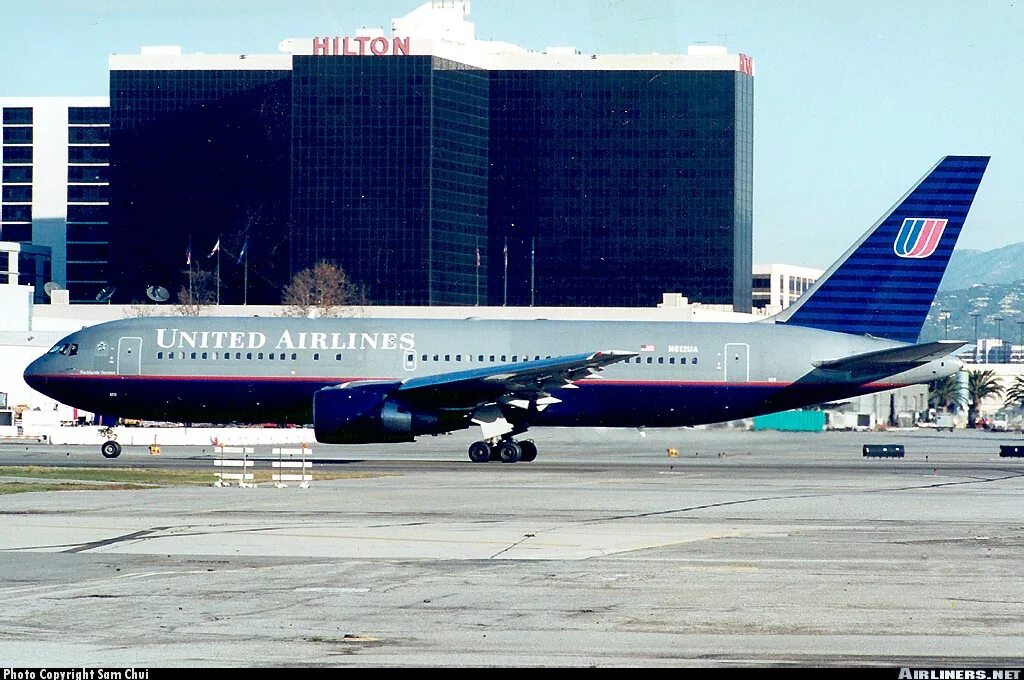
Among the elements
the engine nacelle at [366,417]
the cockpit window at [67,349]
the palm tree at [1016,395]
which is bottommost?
the palm tree at [1016,395]

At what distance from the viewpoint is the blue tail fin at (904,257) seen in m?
50.2

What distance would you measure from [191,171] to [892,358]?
15184 cm

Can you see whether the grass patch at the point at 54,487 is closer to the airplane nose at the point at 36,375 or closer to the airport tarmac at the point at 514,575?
the airport tarmac at the point at 514,575

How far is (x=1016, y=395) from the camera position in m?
174

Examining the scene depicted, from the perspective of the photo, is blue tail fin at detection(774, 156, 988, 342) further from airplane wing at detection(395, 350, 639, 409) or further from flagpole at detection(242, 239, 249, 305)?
flagpole at detection(242, 239, 249, 305)

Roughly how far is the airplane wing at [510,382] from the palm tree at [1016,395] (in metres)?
134

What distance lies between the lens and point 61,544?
22078 millimetres

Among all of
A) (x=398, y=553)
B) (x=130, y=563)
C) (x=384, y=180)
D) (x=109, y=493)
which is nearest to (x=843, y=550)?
(x=398, y=553)

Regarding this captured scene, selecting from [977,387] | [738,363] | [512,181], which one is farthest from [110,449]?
[512,181]

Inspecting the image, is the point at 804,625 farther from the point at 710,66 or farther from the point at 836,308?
the point at 710,66

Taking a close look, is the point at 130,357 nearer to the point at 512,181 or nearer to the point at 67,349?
the point at 67,349

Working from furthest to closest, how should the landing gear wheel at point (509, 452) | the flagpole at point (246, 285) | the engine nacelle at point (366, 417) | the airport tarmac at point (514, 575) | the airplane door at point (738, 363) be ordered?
the flagpole at point (246, 285) < the airplane door at point (738, 363) < the landing gear wheel at point (509, 452) < the engine nacelle at point (366, 417) < the airport tarmac at point (514, 575)

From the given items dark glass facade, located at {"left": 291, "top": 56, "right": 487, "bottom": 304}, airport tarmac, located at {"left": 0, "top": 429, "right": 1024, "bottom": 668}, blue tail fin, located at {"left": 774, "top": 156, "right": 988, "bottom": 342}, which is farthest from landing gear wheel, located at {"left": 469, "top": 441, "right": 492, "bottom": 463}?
dark glass facade, located at {"left": 291, "top": 56, "right": 487, "bottom": 304}

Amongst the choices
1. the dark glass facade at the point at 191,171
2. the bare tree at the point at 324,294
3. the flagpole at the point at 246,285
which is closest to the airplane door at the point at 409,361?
the bare tree at the point at 324,294
